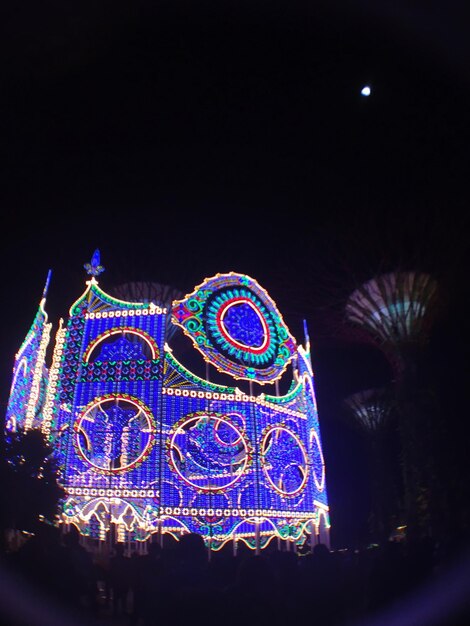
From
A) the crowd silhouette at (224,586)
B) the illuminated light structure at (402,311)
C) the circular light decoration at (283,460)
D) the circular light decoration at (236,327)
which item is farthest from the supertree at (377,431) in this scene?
the crowd silhouette at (224,586)

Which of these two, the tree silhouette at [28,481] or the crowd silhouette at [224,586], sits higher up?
the tree silhouette at [28,481]

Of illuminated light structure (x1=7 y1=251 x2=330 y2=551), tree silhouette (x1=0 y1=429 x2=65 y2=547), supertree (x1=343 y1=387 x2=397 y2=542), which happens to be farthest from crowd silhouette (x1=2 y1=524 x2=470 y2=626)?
supertree (x1=343 y1=387 x2=397 y2=542)

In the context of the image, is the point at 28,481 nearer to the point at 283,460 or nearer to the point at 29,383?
the point at 29,383

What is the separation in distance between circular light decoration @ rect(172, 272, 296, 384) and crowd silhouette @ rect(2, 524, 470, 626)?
29.6 ft

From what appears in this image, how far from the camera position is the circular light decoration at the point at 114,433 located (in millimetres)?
13391

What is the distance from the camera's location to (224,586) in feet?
19.6

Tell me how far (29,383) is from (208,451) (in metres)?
5.60

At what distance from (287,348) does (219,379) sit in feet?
62.6

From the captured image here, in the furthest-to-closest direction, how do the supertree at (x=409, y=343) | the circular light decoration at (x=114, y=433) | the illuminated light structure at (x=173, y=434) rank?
1. the supertree at (x=409, y=343)
2. the circular light decoration at (x=114, y=433)
3. the illuminated light structure at (x=173, y=434)

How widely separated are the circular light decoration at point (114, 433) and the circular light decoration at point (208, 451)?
2.52 ft

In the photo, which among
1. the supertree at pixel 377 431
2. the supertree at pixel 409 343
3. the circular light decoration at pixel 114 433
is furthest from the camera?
the supertree at pixel 377 431

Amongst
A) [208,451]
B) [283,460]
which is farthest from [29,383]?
[283,460]

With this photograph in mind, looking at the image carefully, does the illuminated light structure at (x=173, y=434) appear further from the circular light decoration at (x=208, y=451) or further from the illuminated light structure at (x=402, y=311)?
the illuminated light structure at (x=402, y=311)

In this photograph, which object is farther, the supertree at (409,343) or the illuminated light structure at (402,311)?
the illuminated light structure at (402,311)
